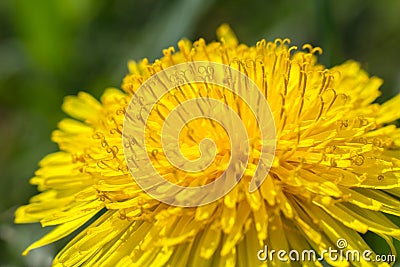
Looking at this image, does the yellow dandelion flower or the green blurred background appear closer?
the yellow dandelion flower

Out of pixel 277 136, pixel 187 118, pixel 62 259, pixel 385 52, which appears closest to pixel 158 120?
pixel 187 118

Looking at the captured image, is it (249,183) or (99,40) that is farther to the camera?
(99,40)

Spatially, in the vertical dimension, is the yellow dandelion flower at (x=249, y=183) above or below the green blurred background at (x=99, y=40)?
below

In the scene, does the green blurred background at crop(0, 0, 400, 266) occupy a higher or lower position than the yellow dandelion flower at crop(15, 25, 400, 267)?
higher

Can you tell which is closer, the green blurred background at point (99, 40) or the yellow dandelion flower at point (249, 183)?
the yellow dandelion flower at point (249, 183)

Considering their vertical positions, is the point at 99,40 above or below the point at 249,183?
above
